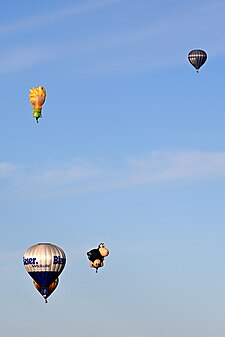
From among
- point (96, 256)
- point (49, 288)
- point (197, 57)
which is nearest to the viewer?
point (96, 256)

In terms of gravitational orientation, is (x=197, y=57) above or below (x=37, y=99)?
above

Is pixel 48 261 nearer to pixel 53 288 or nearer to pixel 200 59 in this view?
pixel 53 288

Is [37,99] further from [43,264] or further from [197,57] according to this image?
[197,57]

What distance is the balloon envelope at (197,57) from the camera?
190625 mm

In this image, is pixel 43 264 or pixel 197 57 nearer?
pixel 43 264

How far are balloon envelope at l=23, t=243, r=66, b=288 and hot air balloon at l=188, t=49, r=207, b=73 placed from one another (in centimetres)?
4048

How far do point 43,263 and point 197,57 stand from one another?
45.3 m

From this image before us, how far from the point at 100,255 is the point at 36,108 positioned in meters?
20.9

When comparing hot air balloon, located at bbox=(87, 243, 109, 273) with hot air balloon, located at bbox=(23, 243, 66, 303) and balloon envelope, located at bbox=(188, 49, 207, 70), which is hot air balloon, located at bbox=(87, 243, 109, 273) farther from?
balloon envelope, located at bbox=(188, 49, 207, 70)

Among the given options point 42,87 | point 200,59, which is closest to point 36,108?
point 42,87

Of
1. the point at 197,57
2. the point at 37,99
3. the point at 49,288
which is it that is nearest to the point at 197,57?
the point at 197,57

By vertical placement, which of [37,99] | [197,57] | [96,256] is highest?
[197,57]

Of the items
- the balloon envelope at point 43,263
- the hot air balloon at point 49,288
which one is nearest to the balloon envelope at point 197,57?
the balloon envelope at point 43,263

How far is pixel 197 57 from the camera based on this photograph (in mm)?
191875
